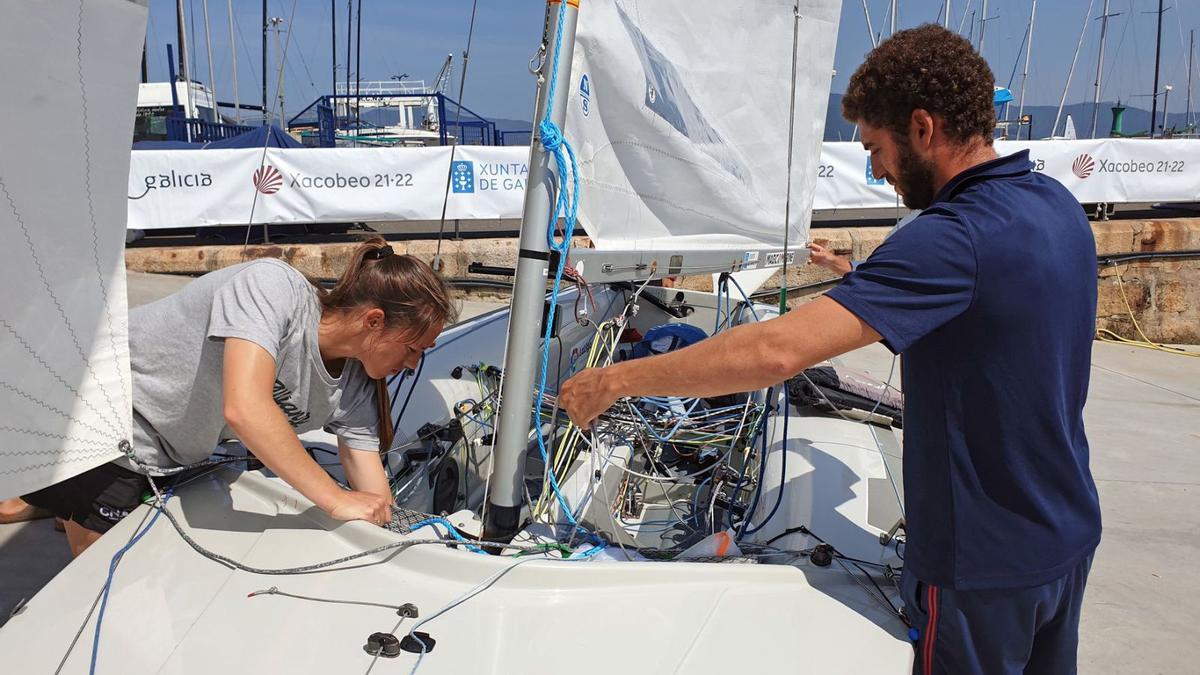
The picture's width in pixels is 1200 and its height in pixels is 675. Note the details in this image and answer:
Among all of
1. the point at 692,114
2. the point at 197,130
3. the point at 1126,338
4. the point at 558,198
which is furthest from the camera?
the point at 197,130

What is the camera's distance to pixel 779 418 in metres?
2.49

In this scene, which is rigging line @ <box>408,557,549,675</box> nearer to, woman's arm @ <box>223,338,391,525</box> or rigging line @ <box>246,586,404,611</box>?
rigging line @ <box>246,586,404,611</box>

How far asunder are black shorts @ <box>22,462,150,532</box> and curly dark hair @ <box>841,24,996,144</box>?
1542 mm

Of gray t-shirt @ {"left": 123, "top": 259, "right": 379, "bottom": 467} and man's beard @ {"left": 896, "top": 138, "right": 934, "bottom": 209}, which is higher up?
man's beard @ {"left": 896, "top": 138, "right": 934, "bottom": 209}

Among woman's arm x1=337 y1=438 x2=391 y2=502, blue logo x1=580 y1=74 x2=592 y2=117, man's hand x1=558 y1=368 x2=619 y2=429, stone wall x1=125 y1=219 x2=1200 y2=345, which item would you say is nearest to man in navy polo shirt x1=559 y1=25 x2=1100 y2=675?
man's hand x1=558 y1=368 x2=619 y2=429

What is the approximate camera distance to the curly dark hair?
1118mm

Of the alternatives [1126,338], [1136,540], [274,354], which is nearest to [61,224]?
[274,354]

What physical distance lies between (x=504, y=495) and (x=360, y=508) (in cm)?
27

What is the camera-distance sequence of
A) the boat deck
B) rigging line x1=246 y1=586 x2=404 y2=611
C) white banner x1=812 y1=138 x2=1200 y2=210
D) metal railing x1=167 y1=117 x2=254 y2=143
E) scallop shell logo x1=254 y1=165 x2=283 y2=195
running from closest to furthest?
rigging line x1=246 y1=586 x2=404 y2=611 < the boat deck < scallop shell logo x1=254 y1=165 x2=283 y2=195 < white banner x1=812 y1=138 x2=1200 y2=210 < metal railing x1=167 y1=117 x2=254 y2=143

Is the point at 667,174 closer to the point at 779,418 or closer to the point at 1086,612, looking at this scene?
the point at 779,418

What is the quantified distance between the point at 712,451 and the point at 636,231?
0.77 meters

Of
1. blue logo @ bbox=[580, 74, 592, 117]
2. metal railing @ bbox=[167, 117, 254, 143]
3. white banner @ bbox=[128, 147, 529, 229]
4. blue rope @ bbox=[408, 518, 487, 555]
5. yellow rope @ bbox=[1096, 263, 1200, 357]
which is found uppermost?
metal railing @ bbox=[167, 117, 254, 143]

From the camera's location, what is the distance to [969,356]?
1.08m

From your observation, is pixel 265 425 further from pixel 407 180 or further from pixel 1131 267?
pixel 1131 267
